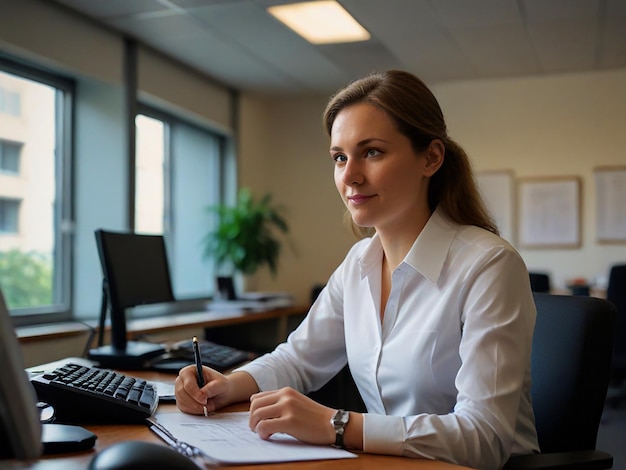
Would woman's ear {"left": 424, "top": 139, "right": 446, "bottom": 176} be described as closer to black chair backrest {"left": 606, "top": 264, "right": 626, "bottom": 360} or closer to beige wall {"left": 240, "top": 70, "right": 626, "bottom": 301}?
black chair backrest {"left": 606, "top": 264, "right": 626, "bottom": 360}

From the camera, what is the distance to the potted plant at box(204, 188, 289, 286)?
542 cm

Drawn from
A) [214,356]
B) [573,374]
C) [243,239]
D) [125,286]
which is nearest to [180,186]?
[243,239]

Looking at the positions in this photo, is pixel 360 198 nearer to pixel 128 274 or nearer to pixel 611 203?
pixel 128 274

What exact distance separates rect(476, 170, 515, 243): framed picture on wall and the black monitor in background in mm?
3941

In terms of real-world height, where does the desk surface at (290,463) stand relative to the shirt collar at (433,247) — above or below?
below

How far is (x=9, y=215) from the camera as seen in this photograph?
3.77 metres

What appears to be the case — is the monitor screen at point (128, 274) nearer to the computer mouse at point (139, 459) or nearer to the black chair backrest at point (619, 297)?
the computer mouse at point (139, 459)

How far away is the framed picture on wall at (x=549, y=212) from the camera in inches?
225

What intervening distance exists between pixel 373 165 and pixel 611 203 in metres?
4.69

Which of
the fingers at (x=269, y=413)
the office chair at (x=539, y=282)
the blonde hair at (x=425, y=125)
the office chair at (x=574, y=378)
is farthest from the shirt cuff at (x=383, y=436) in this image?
the office chair at (x=539, y=282)

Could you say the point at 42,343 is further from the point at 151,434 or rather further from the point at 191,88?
the point at 191,88

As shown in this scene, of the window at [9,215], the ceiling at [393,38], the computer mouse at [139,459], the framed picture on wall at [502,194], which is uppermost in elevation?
the ceiling at [393,38]

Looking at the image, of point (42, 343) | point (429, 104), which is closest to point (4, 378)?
point (429, 104)

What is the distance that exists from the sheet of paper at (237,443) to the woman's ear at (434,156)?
2.25ft
